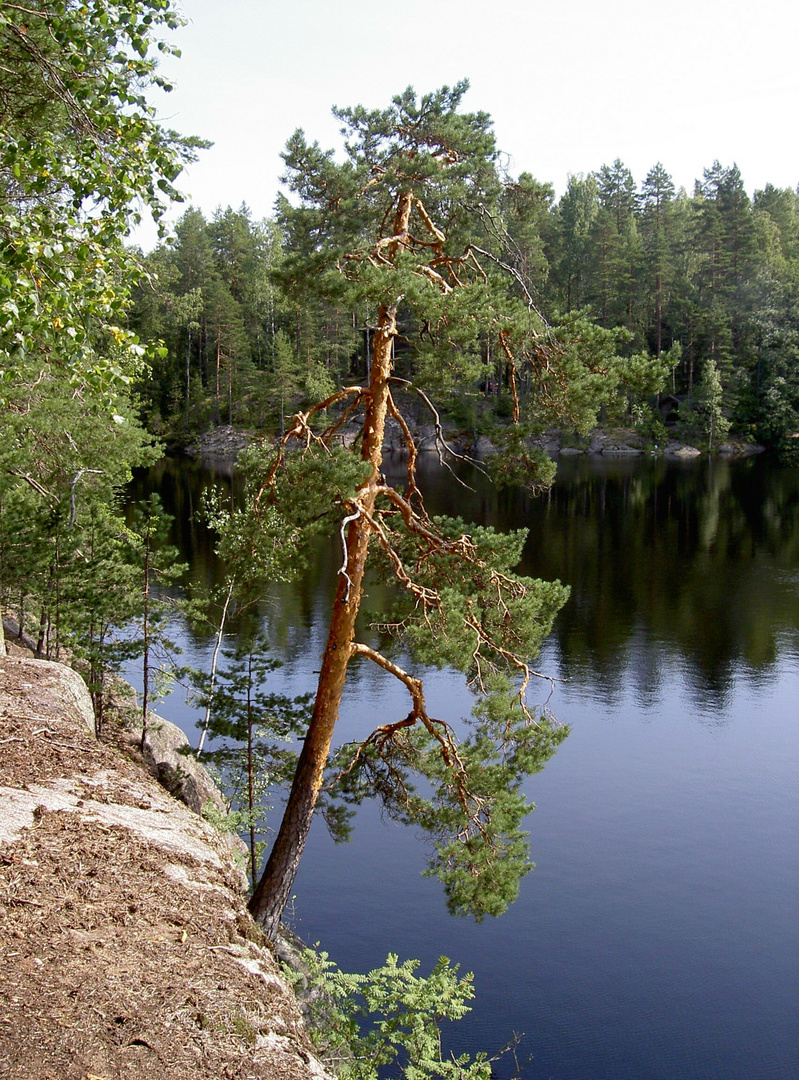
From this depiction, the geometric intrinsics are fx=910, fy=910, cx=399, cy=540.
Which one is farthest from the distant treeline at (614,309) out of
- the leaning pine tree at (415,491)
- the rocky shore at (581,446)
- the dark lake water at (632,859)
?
the leaning pine tree at (415,491)

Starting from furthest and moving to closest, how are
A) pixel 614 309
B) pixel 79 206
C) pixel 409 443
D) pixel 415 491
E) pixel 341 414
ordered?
1. pixel 614 309
2. pixel 341 414
3. pixel 415 491
4. pixel 409 443
5. pixel 79 206

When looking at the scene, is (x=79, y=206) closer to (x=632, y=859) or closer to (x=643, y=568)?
(x=632, y=859)

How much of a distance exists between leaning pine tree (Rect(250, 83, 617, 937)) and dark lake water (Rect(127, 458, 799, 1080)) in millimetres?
2738

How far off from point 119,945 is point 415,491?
21.5 feet

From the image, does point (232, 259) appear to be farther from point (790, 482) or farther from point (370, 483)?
point (370, 483)

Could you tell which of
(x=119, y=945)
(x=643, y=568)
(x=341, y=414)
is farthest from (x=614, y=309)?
(x=119, y=945)

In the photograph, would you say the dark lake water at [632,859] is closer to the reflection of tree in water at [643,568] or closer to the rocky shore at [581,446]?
the reflection of tree in water at [643,568]

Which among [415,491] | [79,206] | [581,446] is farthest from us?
[581,446]

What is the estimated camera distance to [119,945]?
5.34 meters

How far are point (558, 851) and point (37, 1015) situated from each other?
10.6 meters

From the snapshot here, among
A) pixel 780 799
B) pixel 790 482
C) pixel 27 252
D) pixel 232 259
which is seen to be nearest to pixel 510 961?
pixel 780 799

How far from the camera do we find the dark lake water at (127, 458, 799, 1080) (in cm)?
1055

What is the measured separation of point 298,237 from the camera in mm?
10703

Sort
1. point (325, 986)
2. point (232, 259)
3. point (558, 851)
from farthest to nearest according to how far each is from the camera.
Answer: point (232, 259)
point (558, 851)
point (325, 986)
